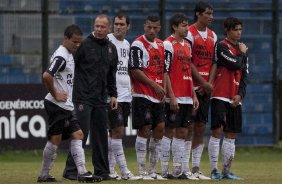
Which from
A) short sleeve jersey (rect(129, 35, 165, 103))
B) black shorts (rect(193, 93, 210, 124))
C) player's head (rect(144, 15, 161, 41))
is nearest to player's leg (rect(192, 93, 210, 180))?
black shorts (rect(193, 93, 210, 124))

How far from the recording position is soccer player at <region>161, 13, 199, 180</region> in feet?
46.4

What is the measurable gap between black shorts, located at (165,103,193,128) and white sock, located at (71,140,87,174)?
1691 millimetres

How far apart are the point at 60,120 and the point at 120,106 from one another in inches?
51.0

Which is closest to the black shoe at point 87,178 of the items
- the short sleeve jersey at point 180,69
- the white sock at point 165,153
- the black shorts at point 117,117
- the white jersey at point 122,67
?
the black shorts at point 117,117

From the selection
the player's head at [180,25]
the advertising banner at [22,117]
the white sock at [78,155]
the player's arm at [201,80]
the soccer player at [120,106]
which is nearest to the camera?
the white sock at [78,155]

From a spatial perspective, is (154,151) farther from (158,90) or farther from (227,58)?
(227,58)

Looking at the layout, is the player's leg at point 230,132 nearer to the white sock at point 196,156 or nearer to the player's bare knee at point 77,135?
the white sock at point 196,156

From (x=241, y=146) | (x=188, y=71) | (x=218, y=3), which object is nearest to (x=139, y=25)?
(x=218, y=3)

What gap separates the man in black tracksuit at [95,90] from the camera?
13531 millimetres

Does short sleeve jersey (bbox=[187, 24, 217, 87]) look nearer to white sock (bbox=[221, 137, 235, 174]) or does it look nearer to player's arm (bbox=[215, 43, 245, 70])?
player's arm (bbox=[215, 43, 245, 70])

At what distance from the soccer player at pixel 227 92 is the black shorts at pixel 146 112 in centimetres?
84

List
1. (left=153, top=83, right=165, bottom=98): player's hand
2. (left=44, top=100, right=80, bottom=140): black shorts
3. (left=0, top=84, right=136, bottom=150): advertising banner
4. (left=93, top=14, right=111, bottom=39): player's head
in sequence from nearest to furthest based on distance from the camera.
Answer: (left=44, top=100, right=80, bottom=140): black shorts < (left=93, top=14, right=111, bottom=39): player's head < (left=153, top=83, right=165, bottom=98): player's hand < (left=0, top=84, right=136, bottom=150): advertising banner

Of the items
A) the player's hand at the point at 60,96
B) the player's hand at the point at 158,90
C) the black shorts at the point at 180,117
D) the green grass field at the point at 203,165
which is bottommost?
the green grass field at the point at 203,165

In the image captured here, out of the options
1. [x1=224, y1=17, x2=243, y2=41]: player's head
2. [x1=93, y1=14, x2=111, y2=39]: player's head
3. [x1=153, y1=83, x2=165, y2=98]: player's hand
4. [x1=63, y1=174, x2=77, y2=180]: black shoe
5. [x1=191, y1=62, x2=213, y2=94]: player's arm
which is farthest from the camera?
[x1=224, y1=17, x2=243, y2=41]: player's head
